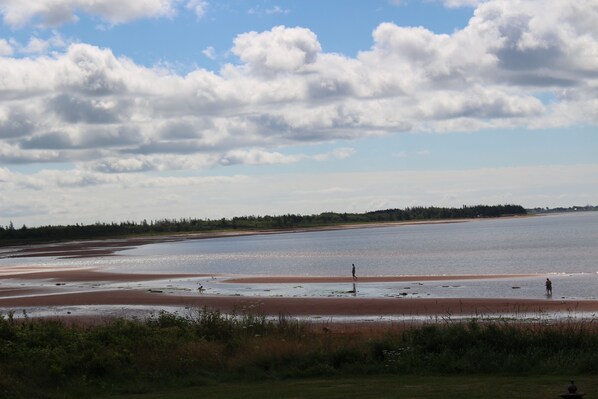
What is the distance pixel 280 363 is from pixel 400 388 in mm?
4000

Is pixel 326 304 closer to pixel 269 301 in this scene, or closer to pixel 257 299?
pixel 269 301

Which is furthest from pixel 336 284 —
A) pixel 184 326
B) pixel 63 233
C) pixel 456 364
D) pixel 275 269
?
pixel 63 233

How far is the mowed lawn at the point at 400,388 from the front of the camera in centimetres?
1223

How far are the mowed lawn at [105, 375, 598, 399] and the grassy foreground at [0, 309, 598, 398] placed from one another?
21 mm

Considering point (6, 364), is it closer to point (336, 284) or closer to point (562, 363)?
point (562, 363)

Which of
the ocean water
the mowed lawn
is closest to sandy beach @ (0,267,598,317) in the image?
the ocean water

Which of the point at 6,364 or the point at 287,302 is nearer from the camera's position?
the point at 6,364

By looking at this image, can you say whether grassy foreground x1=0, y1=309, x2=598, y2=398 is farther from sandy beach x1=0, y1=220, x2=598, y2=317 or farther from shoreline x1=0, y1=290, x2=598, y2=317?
shoreline x1=0, y1=290, x2=598, y2=317

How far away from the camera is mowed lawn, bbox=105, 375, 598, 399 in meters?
12.2

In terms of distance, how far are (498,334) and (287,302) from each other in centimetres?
2420

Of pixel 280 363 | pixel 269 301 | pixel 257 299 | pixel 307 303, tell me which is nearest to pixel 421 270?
pixel 257 299

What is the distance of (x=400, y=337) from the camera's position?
17.9 m

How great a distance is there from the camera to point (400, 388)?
1319 centimetres

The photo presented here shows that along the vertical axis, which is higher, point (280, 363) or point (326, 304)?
point (280, 363)
